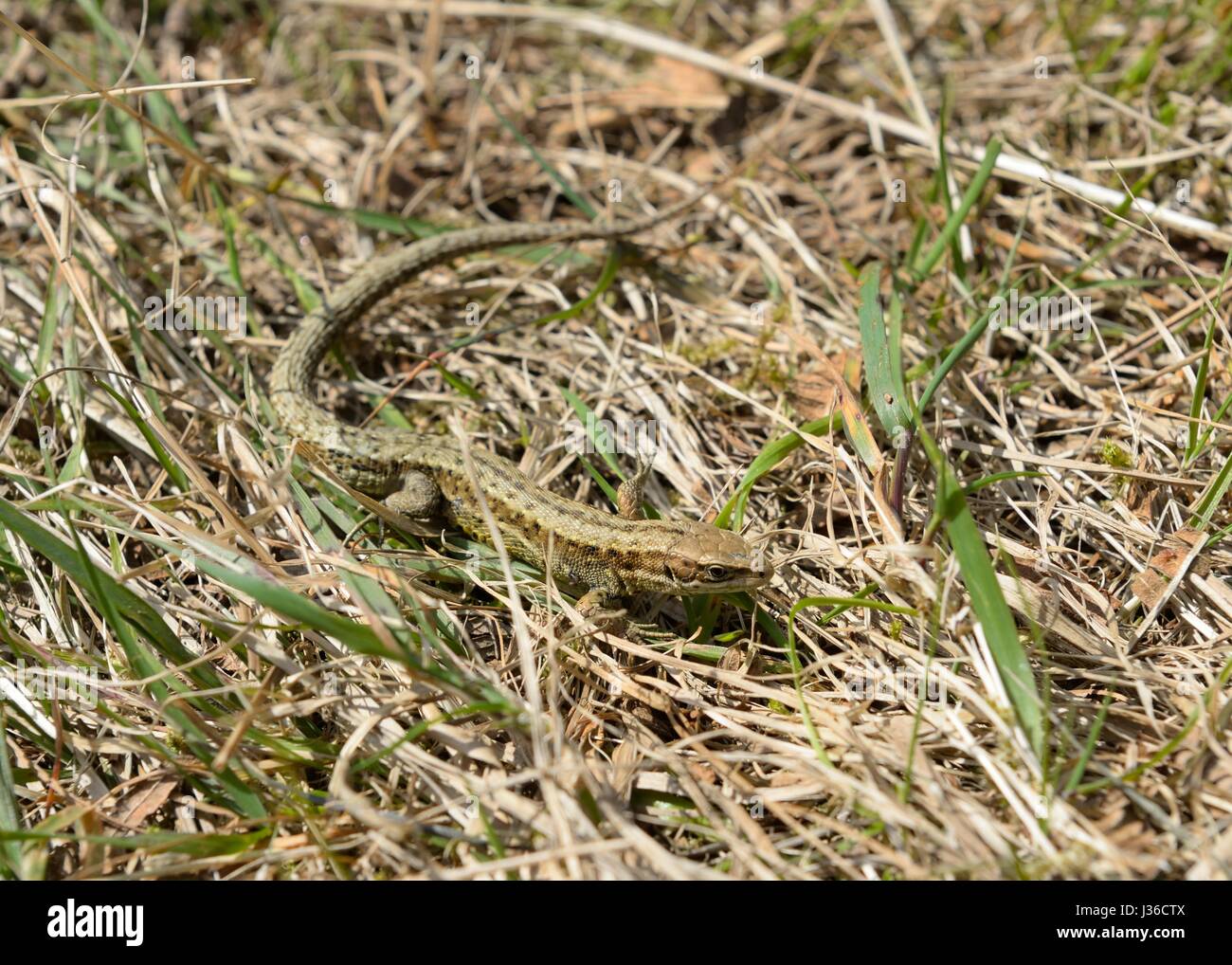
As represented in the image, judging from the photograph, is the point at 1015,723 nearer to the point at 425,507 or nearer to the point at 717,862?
the point at 717,862

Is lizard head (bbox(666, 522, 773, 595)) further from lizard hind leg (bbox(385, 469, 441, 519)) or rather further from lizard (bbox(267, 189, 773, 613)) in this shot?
lizard hind leg (bbox(385, 469, 441, 519))

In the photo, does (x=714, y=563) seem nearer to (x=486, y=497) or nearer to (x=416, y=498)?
(x=486, y=497)

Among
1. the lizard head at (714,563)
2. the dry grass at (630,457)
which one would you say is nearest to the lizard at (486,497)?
the lizard head at (714,563)

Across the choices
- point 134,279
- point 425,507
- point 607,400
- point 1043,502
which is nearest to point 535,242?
point 607,400

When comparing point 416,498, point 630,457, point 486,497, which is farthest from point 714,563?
point 416,498

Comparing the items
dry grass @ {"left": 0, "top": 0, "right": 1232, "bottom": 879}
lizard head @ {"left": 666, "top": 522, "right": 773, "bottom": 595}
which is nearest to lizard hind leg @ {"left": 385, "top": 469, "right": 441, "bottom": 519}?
dry grass @ {"left": 0, "top": 0, "right": 1232, "bottom": 879}

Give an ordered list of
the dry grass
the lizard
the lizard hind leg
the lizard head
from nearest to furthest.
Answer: the dry grass
the lizard head
the lizard
the lizard hind leg
